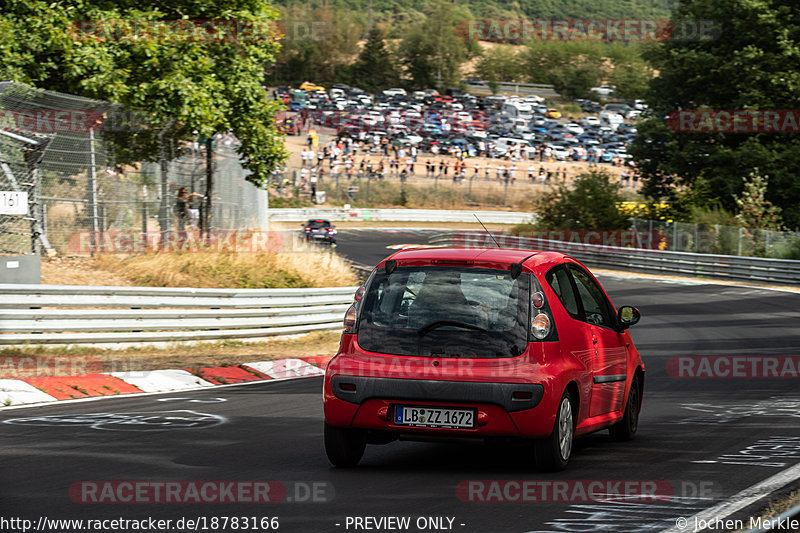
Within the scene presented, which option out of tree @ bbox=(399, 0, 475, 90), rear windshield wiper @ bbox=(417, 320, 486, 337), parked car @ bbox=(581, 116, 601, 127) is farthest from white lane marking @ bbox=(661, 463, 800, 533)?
tree @ bbox=(399, 0, 475, 90)

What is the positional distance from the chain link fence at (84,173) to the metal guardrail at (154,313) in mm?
1745

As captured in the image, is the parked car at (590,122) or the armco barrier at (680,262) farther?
the parked car at (590,122)

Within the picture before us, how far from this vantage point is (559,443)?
22.0 ft

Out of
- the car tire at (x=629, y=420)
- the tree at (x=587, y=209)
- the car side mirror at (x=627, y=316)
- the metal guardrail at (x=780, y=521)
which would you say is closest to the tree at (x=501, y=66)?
the tree at (x=587, y=209)

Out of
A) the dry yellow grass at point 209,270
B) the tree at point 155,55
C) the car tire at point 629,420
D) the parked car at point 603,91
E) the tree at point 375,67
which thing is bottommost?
the car tire at point 629,420

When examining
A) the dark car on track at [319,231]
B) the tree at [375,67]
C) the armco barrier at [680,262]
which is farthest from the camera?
the tree at [375,67]

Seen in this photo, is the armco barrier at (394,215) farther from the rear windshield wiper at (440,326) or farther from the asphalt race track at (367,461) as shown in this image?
the rear windshield wiper at (440,326)

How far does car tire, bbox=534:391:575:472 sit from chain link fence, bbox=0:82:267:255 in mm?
10735

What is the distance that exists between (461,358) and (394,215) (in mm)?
57536

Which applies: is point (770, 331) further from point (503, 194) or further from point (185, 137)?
point (503, 194)

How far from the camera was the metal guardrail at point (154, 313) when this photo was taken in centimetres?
1357

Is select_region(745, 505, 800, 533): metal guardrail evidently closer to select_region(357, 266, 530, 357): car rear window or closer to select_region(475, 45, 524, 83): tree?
select_region(357, 266, 530, 357): car rear window

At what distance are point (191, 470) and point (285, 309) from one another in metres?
10.9

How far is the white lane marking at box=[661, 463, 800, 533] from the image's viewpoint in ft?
17.8
